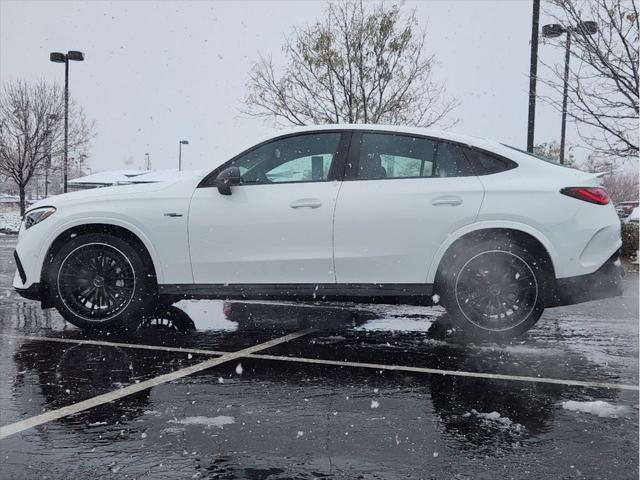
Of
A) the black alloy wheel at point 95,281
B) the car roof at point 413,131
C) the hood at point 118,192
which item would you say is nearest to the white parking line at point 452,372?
the black alloy wheel at point 95,281

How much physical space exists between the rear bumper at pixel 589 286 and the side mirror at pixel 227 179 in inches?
111

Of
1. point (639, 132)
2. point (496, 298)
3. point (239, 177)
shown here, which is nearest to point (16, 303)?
point (239, 177)

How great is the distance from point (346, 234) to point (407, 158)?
34.7 inches

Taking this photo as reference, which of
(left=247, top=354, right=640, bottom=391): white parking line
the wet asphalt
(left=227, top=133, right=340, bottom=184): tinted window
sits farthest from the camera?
(left=227, top=133, right=340, bottom=184): tinted window

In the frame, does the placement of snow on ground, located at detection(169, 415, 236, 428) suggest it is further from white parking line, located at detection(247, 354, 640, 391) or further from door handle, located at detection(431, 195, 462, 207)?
door handle, located at detection(431, 195, 462, 207)

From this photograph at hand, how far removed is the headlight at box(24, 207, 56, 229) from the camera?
6500 mm

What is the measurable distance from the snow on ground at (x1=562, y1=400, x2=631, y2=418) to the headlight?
467cm

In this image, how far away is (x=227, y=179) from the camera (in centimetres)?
614

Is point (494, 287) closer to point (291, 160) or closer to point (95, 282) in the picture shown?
point (291, 160)

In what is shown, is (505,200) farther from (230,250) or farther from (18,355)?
(18,355)

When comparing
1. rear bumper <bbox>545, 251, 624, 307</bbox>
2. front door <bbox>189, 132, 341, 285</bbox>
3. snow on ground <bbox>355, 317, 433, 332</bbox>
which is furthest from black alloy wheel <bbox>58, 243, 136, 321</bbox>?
rear bumper <bbox>545, 251, 624, 307</bbox>

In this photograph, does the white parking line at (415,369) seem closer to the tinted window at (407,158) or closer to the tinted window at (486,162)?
the tinted window at (407,158)

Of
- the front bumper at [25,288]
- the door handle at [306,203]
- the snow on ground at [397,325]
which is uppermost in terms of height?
the door handle at [306,203]

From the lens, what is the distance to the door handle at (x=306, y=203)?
6.12 meters
